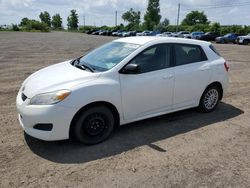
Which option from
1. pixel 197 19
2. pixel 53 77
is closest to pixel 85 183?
pixel 53 77

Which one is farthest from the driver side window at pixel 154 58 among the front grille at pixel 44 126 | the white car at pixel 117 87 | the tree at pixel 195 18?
the tree at pixel 195 18

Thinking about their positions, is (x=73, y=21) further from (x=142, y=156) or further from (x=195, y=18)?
(x=142, y=156)

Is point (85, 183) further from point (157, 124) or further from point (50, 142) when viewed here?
point (157, 124)

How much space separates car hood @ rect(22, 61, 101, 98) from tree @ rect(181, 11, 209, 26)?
9021cm

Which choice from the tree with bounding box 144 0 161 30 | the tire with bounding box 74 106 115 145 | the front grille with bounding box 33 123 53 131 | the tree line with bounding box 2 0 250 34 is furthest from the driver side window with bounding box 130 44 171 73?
the tree with bounding box 144 0 161 30

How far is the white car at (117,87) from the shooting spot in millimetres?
4102

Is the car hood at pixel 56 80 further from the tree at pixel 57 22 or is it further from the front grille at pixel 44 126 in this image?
the tree at pixel 57 22

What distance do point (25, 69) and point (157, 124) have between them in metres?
7.17

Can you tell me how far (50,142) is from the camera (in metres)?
4.51

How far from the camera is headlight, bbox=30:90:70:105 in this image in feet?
13.3

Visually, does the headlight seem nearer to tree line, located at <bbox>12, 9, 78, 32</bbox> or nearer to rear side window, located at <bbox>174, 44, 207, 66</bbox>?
rear side window, located at <bbox>174, 44, 207, 66</bbox>

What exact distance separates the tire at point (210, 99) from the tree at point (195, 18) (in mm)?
88264

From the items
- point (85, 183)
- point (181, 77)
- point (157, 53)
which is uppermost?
point (157, 53)

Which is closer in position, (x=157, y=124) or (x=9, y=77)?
(x=157, y=124)
